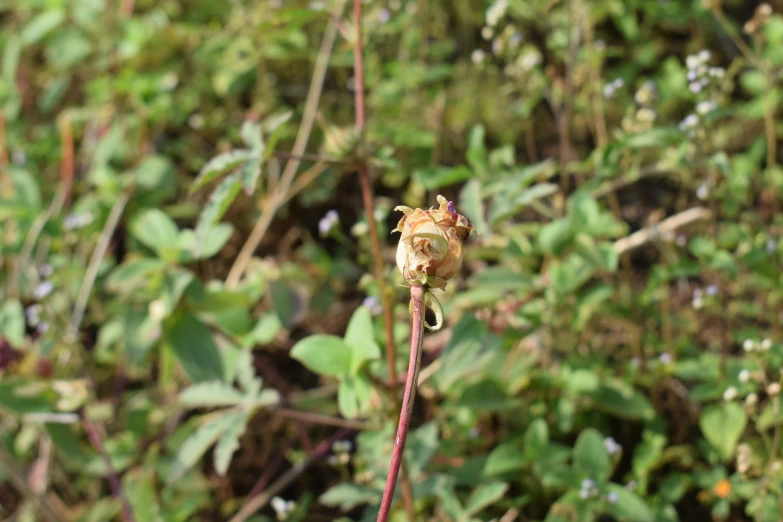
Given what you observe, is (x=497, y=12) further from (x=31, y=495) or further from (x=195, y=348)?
(x=31, y=495)

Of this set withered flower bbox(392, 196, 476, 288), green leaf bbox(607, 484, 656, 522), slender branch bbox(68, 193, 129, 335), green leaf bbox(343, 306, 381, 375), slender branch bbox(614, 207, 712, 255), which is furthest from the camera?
slender branch bbox(68, 193, 129, 335)

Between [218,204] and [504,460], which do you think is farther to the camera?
[504,460]

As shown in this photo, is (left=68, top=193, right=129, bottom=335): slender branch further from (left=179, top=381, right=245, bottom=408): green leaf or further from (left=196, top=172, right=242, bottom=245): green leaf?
(left=196, top=172, right=242, bottom=245): green leaf

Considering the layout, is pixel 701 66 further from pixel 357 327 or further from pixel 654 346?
pixel 357 327

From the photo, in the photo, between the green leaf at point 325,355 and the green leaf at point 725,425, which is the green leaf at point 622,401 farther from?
the green leaf at point 325,355

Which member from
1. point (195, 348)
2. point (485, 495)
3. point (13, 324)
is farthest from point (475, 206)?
point (13, 324)

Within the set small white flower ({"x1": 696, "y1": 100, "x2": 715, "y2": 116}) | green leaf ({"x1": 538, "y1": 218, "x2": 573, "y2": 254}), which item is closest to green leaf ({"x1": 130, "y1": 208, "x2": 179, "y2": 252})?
green leaf ({"x1": 538, "y1": 218, "x2": 573, "y2": 254})

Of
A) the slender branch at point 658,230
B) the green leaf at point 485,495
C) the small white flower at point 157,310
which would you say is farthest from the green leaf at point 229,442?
the slender branch at point 658,230
